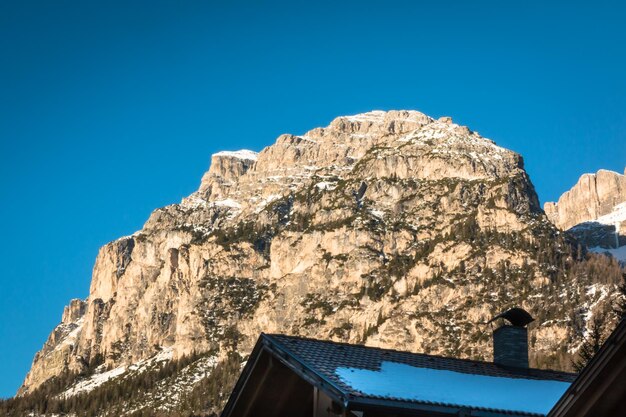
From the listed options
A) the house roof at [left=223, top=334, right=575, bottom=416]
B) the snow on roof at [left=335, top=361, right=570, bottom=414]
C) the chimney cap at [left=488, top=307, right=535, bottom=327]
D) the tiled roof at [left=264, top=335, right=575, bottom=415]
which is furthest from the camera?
the chimney cap at [left=488, top=307, right=535, bottom=327]

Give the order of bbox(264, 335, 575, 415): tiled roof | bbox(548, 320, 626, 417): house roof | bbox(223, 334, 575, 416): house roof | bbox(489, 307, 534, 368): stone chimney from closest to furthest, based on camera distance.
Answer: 1. bbox(548, 320, 626, 417): house roof
2. bbox(223, 334, 575, 416): house roof
3. bbox(264, 335, 575, 415): tiled roof
4. bbox(489, 307, 534, 368): stone chimney

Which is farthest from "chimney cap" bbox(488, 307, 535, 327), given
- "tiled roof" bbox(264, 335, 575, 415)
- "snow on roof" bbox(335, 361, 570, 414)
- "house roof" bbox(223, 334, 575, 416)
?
"snow on roof" bbox(335, 361, 570, 414)

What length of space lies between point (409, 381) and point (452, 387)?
95cm

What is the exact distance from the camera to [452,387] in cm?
1622

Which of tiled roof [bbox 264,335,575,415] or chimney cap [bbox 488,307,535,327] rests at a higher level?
chimney cap [bbox 488,307,535,327]

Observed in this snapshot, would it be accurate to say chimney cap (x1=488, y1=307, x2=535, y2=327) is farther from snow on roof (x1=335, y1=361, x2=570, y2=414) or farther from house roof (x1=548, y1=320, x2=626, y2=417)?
house roof (x1=548, y1=320, x2=626, y2=417)

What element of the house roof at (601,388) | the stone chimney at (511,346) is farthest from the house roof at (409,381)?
the house roof at (601,388)

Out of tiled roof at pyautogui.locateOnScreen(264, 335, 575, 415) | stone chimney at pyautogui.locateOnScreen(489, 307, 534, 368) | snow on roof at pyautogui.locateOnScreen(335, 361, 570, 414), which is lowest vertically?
snow on roof at pyautogui.locateOnScreen(335, 361, 570, 414)

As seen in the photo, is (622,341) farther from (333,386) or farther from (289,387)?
(289,387)

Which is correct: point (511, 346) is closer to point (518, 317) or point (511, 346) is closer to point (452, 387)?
point (518, 317)

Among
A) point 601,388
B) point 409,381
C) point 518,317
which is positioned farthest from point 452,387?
point 518,317

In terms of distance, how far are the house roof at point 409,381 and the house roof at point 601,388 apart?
3.54m

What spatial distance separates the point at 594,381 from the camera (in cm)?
1104

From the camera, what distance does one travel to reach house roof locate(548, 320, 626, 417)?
35.4 ft
